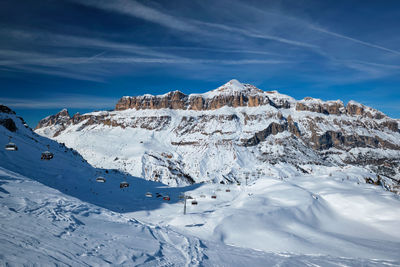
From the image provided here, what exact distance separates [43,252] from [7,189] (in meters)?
10.4

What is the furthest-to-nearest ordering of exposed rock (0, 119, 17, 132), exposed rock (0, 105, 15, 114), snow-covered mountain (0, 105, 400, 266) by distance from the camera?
exposed rock (0, 105, 15, 114) → exposed rock (0, 119, 17, 132) → snow-covered mountain (0, 105, 400, 266)

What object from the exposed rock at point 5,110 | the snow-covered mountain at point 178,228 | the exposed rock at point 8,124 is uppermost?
the exposed rock at point 5,110

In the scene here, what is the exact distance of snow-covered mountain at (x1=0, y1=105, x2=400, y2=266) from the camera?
12.3 m

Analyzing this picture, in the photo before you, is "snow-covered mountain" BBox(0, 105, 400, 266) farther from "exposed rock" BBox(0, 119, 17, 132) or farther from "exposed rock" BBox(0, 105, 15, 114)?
"exposed rock" BBox(0, 105, 15, 114)

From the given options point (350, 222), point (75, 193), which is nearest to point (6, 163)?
point (75, 193)

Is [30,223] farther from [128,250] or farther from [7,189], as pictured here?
[7,189]

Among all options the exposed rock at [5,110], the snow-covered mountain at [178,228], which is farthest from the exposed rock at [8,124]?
the snow-covered mountain at [178,228]

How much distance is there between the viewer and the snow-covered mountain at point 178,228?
40.4 feet

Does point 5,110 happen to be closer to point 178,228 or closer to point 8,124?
point 8,124

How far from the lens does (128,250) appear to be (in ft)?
44.4

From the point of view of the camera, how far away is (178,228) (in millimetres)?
25578

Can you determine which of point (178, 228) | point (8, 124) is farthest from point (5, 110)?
point (178, 228)

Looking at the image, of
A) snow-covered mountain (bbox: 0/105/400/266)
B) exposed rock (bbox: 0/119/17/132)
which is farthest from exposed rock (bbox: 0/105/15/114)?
snow-covered mountain (bbox: 0/105/400/266)

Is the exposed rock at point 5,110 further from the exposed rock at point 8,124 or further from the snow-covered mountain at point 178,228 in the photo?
the snow-covered mountain at point 178,228
